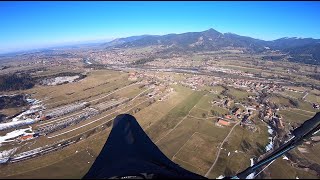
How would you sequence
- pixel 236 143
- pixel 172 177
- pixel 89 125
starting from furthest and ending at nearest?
pixel 89 125 < pixel 236 143 < pixel 172 177

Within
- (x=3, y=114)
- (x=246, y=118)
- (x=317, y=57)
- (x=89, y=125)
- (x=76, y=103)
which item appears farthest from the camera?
(x=317, y=57)

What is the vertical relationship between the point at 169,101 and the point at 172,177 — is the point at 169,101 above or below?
below

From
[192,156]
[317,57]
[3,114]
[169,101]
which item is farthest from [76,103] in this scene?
[317,57]

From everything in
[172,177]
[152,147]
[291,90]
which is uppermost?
[172,177]

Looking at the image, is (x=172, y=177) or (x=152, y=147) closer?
(x=172, y=177)

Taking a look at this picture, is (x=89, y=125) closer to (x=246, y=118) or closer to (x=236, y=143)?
(x=236, y=143)

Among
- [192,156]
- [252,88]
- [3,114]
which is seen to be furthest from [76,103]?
[252,88]

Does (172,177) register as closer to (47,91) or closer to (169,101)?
(169,101)
